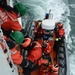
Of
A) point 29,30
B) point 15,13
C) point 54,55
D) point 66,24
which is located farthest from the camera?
point 66,24

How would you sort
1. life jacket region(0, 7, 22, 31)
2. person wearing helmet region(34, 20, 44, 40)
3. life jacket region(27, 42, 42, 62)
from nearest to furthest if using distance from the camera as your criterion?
life jacket region(0, 7, 22, 31) < life jacket region(27, 42, 42, 62) < person wearing helmet region(34, 20, 44, 40)

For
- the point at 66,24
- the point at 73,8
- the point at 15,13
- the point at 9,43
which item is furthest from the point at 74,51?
the point at 9,43

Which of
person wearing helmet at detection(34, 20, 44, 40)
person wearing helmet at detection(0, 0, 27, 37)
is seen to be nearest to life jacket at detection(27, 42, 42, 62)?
person wearing helmet at detection(0, 0, 27, 37)

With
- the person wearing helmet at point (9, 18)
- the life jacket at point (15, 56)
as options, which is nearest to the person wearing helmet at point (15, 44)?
the life jacket at point (15, 56)

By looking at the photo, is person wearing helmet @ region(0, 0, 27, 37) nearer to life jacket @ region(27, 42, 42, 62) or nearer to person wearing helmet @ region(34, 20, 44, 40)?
life jacket @ region(27, 42, 42, 62)

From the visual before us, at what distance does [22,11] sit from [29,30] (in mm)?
2575

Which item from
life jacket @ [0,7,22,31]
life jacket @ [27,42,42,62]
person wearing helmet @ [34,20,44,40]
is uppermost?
life jacket @ [0,7,22,31]

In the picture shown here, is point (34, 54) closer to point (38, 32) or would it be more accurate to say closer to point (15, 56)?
point (15, 56)

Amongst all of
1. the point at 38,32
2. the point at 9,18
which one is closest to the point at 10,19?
the point at 9,18

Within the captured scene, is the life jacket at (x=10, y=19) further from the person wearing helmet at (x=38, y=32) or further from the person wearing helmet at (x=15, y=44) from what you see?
the person wearing helmet at (x=38, y=32)

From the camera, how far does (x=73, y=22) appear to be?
9.88 m

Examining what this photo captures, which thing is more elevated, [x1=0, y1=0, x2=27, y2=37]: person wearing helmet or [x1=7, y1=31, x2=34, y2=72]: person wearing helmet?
[x1=0, y1=0, x2=27, y2=37]: person wearing helmet

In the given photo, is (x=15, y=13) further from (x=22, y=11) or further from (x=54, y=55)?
(x=54, y=55)

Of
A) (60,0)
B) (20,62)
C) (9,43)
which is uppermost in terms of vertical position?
(9,43)
